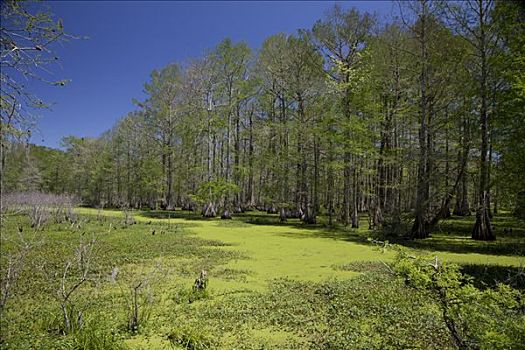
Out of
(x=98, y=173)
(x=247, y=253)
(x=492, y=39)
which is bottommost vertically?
(x=247, y=253)

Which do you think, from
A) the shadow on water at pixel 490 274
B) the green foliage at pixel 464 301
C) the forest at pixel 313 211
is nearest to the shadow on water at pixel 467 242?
the forest at pixel 313 211

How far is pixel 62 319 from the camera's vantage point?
494 centimetres

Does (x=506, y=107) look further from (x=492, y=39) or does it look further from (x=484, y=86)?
(x=492, y=39)

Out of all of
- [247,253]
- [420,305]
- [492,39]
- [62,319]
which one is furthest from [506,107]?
[62,319]

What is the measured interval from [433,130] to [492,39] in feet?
13.6

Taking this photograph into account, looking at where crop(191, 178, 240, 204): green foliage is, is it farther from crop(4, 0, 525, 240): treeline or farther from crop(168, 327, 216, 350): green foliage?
crop(168, 327, 216, 350): green foliage

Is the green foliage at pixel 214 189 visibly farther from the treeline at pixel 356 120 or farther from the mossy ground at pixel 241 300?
the mossy ground at pixel 241 300

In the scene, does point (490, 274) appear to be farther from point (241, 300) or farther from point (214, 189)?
point (214, 189)

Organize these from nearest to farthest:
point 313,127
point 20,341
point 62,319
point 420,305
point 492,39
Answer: point 20,341 → point 62,319 → point 420,305 → point 492,39 → point 313,127

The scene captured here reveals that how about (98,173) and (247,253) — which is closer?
(247,253)

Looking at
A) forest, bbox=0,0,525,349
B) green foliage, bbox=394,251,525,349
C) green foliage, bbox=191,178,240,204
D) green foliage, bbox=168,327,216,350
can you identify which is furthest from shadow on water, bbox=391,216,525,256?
green foliage, bbox=191,178,240,204

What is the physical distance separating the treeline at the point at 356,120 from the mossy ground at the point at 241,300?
89.4 inches

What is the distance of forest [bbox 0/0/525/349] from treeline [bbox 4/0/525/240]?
0.40ft

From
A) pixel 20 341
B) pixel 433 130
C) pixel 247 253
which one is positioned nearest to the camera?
pixel 20 341
